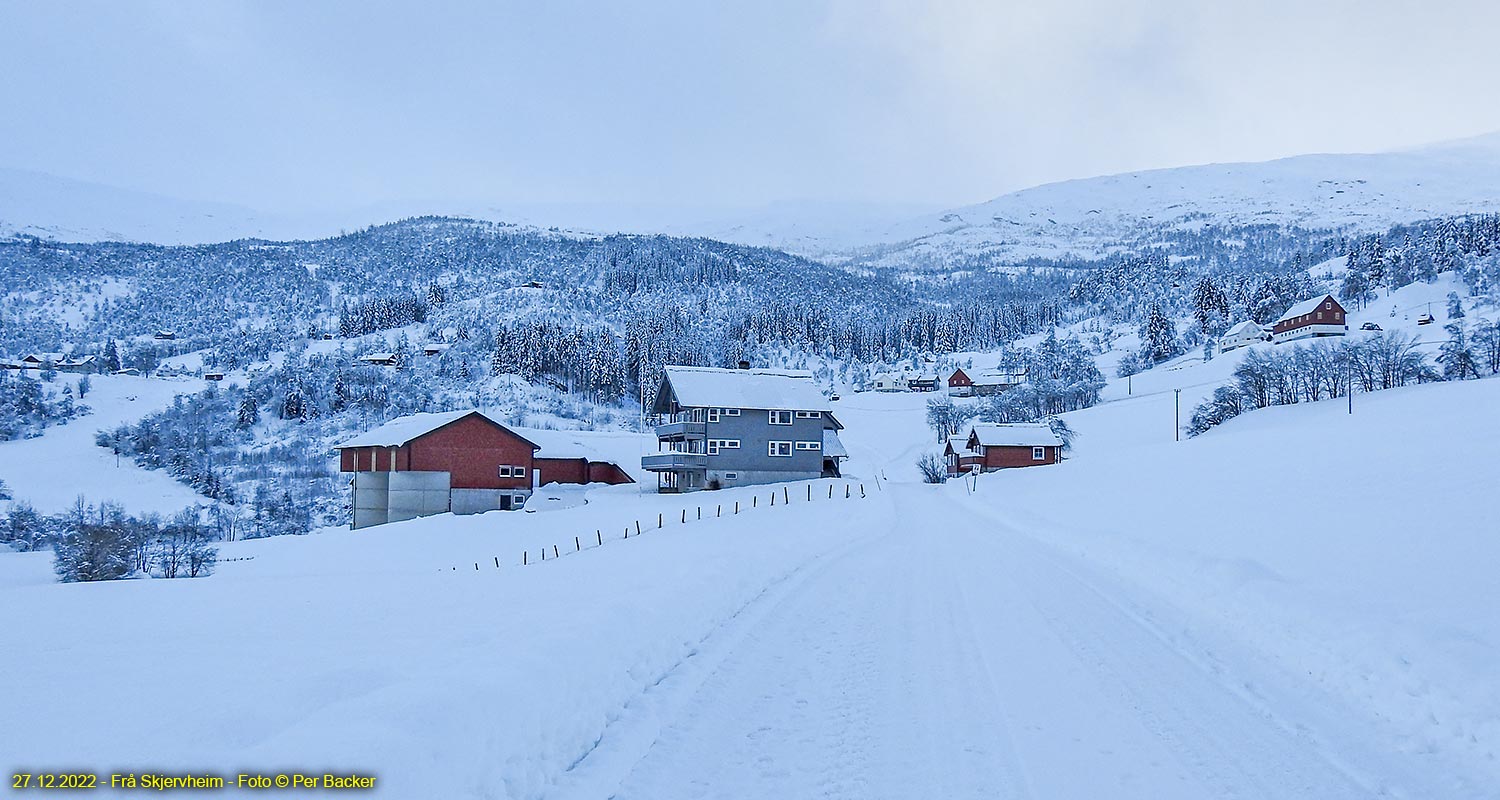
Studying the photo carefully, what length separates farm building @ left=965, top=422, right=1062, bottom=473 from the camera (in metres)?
78.2

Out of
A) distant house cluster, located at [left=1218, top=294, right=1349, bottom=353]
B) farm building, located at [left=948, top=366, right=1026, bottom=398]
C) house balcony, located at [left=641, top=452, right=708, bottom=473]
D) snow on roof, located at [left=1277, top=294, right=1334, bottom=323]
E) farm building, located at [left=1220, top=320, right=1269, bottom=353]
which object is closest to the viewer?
house balcony, located at [left=641, top=452, right=708, bottom=473]

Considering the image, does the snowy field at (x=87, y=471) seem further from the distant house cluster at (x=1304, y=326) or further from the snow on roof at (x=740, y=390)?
the distant house cluster at (x=1304, y=326)

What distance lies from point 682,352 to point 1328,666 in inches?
6392

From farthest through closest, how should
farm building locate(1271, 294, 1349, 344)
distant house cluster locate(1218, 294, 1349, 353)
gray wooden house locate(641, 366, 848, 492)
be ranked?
1. distant house cluster locate(1218, 294, 1349, 353)
2. farm building locate(1271, 294, 1349, 344)
3. gray wooden house locate(641, 366, 848, 492)

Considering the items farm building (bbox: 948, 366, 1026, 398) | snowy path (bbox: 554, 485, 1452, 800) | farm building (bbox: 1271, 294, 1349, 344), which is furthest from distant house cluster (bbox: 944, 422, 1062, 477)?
farm building (bbox: 948, 366, 1026, 398)

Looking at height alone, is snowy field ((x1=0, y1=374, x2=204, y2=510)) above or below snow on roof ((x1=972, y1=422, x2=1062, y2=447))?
below

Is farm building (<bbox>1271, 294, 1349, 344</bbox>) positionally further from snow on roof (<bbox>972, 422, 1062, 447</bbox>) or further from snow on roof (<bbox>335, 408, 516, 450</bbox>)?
snow on roof (<bbox>335, 408, 516, 450</bbox>)

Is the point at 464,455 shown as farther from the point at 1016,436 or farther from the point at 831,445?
the point at 1016,436

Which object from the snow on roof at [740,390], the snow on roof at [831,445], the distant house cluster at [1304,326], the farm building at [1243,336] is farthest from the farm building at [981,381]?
the snow on roof at [740,390]

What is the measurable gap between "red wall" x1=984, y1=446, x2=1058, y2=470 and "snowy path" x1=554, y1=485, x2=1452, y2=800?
6741 centimetres

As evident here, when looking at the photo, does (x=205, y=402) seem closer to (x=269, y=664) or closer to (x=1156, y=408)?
(x=1156, y=408)

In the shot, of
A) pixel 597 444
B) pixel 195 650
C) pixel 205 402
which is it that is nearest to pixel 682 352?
pixel 205 402

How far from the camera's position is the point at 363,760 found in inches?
221

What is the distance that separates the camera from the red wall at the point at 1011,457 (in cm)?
7825
